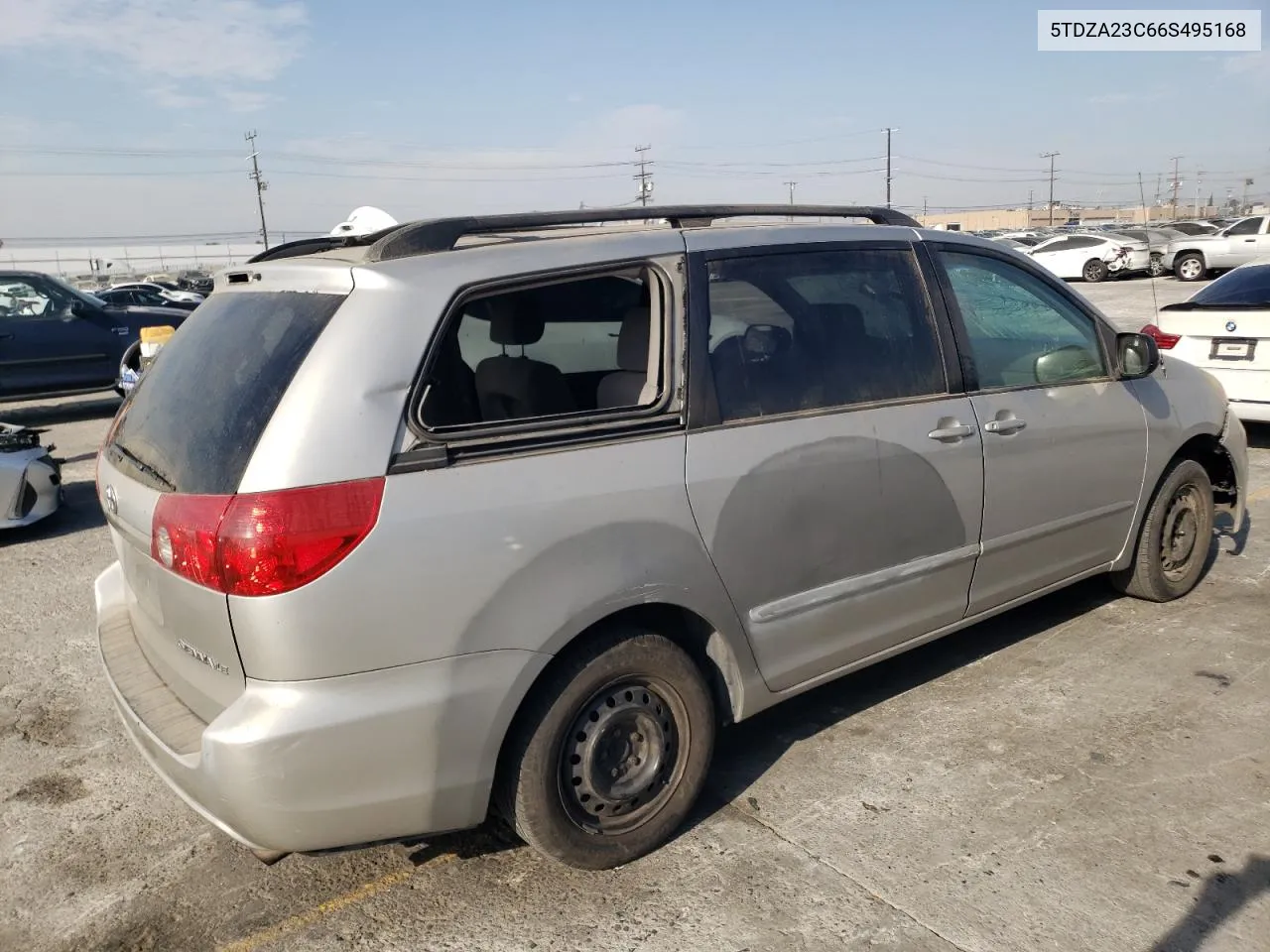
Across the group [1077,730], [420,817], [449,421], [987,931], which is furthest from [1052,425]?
[420,817]

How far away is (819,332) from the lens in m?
3.45

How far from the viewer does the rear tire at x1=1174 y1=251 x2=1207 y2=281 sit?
26.6m

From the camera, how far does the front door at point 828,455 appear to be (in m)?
3.10

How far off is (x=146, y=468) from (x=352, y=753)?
3.37ft

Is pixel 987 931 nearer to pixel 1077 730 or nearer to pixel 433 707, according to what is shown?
pixel 1077 730

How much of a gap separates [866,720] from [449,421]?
209cm

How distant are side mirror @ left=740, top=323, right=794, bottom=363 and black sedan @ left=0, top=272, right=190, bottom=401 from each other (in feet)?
35.2

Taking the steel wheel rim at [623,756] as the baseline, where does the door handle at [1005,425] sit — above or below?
above

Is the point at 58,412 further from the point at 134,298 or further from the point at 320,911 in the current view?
the point at 134,298

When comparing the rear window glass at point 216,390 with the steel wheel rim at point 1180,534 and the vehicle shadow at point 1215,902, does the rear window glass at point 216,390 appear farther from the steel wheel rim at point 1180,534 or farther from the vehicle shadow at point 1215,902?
the steel wheel rim at point 1180,534

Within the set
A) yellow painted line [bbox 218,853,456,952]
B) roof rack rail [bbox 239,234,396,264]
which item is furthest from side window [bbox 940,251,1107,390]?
yellow painted line [bbox 218,853,456,952]

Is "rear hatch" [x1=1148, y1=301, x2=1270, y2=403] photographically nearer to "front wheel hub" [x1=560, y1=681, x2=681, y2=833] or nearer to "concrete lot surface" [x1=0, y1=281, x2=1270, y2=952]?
"concrete lot surface" [x1=0, y1=281, x2=1270, y2=952]

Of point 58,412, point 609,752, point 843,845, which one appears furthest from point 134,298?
point 843,845

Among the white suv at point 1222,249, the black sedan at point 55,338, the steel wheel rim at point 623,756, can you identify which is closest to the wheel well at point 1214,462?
the steel wheel rim at point 623,756
